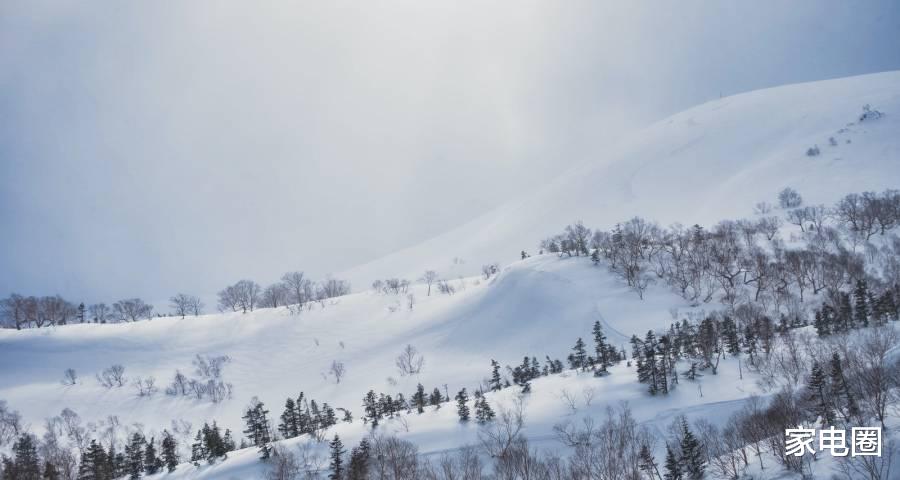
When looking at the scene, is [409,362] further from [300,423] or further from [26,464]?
[26,464]

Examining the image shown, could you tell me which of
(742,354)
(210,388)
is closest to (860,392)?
(742,354)

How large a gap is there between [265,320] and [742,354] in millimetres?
94079

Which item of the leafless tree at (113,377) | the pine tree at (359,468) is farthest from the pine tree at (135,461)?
the leafless tree at (113,377)

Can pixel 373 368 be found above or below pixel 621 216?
below

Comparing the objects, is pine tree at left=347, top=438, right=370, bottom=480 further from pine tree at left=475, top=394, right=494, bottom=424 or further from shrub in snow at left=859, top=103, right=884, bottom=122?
shrub in snow at left=859, top=103, right=884, bottom=122

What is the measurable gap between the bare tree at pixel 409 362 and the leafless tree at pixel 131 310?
3356 inches

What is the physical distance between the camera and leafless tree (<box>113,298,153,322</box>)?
4970 inches

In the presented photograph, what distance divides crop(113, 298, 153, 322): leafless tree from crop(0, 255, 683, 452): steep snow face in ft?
72.8

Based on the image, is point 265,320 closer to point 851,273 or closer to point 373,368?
point 373,368

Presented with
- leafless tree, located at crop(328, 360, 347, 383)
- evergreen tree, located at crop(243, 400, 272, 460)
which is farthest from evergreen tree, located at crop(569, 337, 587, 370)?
leafless tree, located at crop(328, 360, 347, 383)

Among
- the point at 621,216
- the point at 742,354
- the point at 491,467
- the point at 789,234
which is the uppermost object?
the point at 621,216

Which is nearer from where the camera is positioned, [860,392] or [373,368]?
[860,392]

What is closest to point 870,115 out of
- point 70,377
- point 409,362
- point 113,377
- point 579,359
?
point 579,359

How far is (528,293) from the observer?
88.0 m
